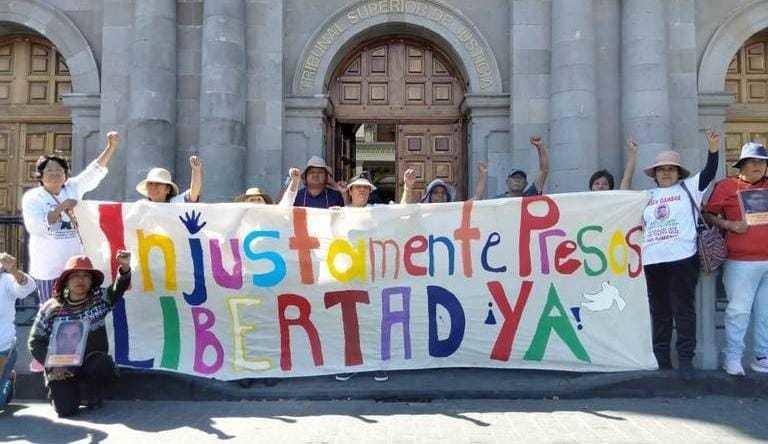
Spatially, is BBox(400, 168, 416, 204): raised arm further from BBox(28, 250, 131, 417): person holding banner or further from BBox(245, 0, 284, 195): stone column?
BBox(245, 0, 284, 195): stone column

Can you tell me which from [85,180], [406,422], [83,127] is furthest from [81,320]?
→ [83,127]

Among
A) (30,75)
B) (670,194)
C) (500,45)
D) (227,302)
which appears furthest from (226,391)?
(30,75)

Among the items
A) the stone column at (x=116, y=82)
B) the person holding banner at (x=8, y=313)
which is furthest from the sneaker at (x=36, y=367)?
the stone column at (x=116, y=82)

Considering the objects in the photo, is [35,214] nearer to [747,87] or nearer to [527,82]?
[527,82]

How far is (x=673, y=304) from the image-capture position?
20.9 ft

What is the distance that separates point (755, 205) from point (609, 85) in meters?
4.17

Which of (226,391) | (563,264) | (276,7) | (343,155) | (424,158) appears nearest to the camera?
(226,391)

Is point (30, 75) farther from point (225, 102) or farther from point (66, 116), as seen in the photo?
point (225, 102)

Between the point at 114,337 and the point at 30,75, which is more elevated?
the point at 30,75

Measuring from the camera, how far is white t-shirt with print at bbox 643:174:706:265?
630 cm

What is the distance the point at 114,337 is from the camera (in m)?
6.37

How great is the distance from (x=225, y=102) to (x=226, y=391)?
472cm

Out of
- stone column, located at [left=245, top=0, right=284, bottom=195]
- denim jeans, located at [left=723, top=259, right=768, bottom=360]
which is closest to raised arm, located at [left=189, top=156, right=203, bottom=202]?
stone column, located at [left=245, top=0, right=284, bottom=195]

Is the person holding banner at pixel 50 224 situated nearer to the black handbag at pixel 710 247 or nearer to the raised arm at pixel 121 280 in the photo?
A: the raised arm at pixel 121 280
